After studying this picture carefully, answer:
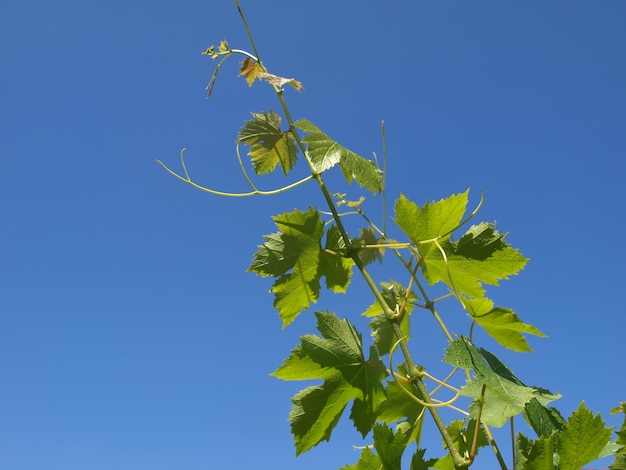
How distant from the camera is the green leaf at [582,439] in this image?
3.53 feet

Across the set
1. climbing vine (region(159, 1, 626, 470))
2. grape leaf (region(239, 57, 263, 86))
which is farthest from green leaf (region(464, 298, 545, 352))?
grape leaf (region(239, 57, 263, 86))

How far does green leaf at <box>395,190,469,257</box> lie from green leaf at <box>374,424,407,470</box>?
44 cm

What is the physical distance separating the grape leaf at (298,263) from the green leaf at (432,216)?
0.18 meters

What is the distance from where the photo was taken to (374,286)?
1.31 m

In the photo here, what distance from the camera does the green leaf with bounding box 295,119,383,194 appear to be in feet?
4.71

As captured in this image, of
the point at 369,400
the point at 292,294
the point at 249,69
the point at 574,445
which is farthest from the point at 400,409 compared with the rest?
the point at 249,69

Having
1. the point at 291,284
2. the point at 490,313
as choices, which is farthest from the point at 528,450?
the point at 291,284

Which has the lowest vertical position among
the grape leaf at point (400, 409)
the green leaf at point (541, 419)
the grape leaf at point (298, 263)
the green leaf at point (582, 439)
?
the green leaf at point (582, 439)

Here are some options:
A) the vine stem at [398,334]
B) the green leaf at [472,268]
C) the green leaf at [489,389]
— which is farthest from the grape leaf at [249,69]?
the green leaf at [489,389]

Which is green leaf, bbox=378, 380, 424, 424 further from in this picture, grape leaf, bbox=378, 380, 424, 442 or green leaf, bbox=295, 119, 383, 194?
green leaf, bbox=295, 119, 383, 194

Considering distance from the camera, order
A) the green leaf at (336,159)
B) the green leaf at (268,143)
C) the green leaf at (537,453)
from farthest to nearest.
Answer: the green leaf at (268,143) → the green leaf at (336,159) → the green leaf at (537,453)

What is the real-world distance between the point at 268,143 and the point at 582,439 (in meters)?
0.99

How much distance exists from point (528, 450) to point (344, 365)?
0.44 metres

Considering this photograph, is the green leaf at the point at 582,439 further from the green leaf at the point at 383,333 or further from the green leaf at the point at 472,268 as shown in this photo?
the green leaf at the point at 383,333
